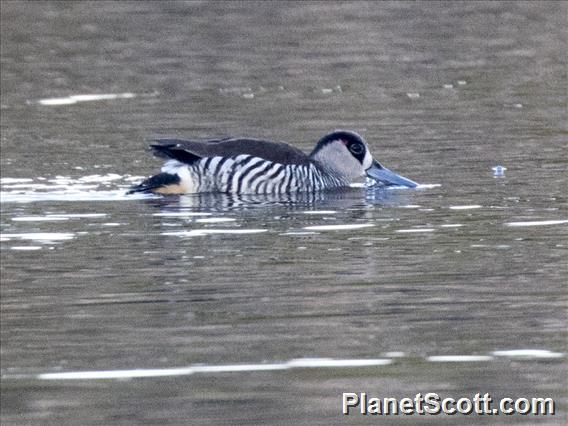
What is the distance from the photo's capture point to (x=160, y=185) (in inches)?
517

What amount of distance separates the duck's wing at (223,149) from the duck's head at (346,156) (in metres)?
0.46

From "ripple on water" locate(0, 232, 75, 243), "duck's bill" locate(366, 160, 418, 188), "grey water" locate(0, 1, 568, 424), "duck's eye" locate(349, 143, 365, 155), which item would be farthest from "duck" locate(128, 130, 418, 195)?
"ripple on water" locate(0, 232, 75, 243)

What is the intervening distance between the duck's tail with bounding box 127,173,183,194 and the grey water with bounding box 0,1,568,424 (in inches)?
4.3

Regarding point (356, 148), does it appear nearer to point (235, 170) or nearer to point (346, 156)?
point (346, 156)

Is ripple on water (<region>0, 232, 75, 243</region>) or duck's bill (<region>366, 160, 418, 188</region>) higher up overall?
duck's bill (<region>366, 160, 418, 188</region>)

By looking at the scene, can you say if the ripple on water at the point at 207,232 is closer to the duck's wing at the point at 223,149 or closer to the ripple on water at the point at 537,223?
the ripple on water at the point at 537,223

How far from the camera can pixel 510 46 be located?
2194 cm

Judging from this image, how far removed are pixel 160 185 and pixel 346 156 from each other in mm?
1665

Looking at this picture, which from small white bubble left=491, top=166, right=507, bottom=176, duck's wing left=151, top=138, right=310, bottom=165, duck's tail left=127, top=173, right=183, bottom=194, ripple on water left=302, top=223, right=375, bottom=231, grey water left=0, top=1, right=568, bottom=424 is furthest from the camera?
small white bubble left=491, top=166, right=507, bottom=176

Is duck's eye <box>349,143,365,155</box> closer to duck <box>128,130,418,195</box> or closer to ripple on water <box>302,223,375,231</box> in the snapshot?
duck <box>128,130,418,195</box>

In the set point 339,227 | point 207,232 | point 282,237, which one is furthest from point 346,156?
point 282,237

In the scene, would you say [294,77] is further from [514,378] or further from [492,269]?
[514,378]

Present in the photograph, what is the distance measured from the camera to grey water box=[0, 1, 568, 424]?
24.3 feet

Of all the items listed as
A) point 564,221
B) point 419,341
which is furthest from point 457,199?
point 419,341
